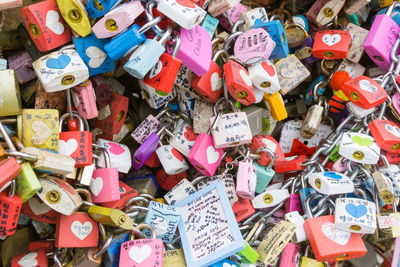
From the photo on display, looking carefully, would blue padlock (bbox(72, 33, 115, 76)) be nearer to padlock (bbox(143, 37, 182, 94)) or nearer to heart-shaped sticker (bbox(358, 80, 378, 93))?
padlock (bbox(143, 37, 182, 94))

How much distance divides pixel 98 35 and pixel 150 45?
130 millimetres

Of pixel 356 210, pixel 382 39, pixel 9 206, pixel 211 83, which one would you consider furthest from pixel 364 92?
pixel 9 206

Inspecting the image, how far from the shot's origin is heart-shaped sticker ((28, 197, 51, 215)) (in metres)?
1.06

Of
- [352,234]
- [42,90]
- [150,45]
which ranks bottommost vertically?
[352,234]

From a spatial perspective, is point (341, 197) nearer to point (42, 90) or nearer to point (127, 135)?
point (127, 135)

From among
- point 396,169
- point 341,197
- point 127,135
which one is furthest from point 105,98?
point 396,169

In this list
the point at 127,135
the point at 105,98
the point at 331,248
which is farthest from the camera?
the point at 127,135

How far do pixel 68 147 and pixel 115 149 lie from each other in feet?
0.64

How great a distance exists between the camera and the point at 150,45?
3.57 feet

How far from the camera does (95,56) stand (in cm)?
112

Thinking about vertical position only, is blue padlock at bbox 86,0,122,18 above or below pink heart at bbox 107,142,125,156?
above

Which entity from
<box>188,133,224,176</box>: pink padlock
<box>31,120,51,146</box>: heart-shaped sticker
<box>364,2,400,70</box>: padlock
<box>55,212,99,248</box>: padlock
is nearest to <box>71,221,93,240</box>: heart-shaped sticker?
<box>55,212,99,248</box>: padlock

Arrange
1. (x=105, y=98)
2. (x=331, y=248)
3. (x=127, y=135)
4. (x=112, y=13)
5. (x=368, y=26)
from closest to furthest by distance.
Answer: (x=112, y=13) → (x=331, y=248) → (x=105, y=98) → (x=127, y=135) → (x=368, y=26)

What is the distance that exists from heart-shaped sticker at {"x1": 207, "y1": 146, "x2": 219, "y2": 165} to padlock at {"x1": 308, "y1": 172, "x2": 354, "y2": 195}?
0.93 ft
